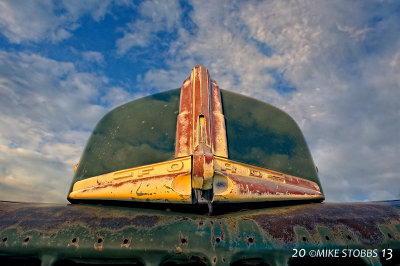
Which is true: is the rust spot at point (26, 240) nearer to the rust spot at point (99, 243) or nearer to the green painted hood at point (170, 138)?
the rust spot at point (99, 243)

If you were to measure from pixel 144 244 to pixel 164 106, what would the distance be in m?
2.23

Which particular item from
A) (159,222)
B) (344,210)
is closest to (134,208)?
(159,222)

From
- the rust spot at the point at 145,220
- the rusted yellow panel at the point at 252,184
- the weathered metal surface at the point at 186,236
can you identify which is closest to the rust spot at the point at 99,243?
the weathered metal surface at the point at 186,236

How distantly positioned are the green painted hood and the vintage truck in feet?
0.06

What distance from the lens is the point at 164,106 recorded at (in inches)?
147

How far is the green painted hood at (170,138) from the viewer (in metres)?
3.23

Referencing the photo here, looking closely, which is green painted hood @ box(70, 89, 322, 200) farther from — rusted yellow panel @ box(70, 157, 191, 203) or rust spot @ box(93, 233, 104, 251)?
rust spot @ box(93, 233, 104, 251)

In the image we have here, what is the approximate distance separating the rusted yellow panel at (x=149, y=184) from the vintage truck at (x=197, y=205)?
12 mm

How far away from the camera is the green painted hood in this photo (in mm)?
3227

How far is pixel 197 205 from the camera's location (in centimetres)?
258

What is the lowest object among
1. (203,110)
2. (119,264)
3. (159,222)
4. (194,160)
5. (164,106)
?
(119,264)

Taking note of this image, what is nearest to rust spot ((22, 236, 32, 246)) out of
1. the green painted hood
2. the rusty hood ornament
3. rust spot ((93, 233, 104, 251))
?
rust spot ((93, 233, 104, 251))

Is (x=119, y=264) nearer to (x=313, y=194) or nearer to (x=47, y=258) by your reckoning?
(x=47, y=258)

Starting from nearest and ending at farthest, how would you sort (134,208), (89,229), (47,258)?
1. (47,258)
2. (89,229)
3. (134,208)
